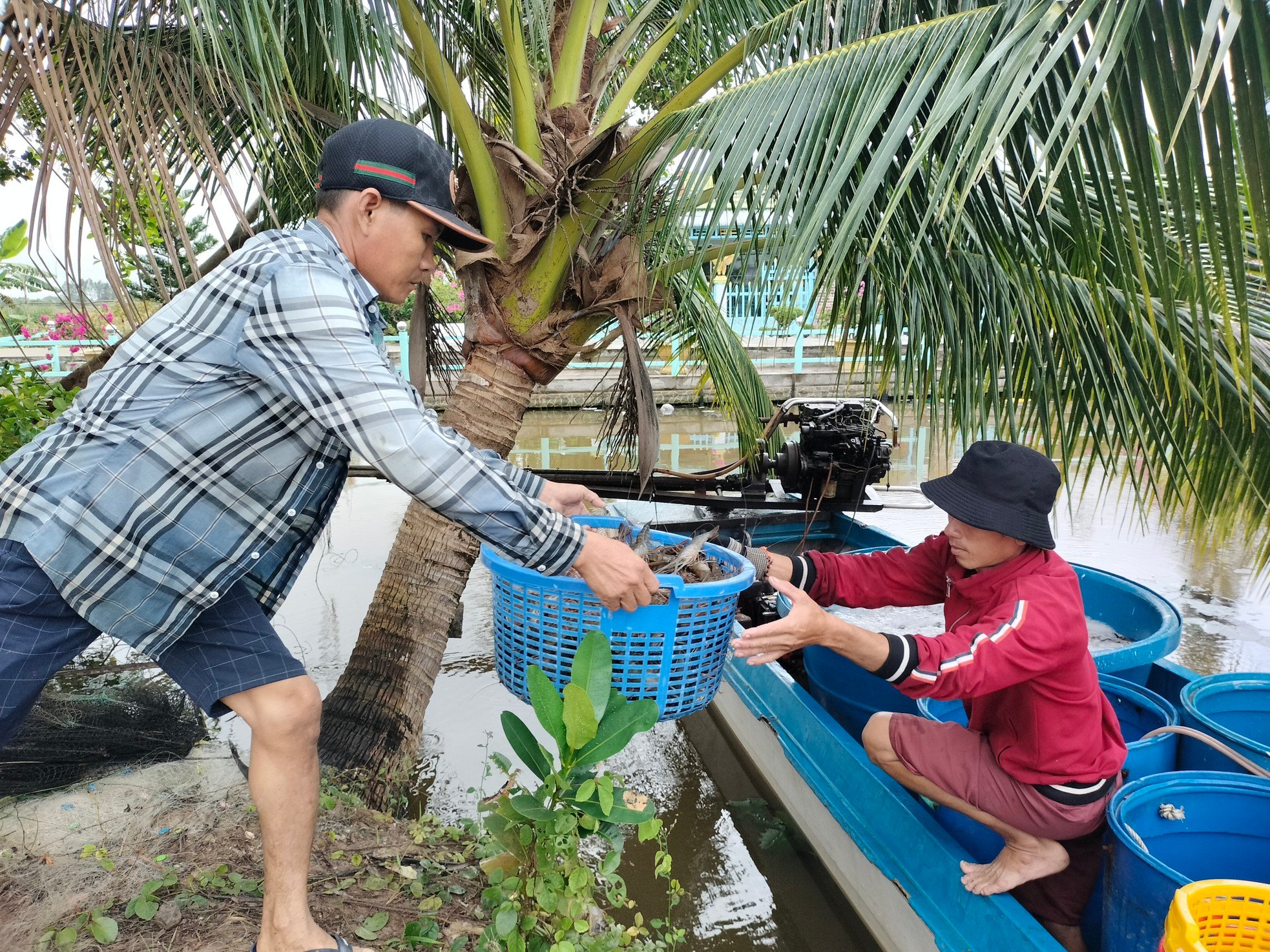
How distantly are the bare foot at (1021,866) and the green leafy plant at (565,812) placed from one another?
2.80 ft

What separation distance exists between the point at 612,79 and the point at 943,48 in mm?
2682

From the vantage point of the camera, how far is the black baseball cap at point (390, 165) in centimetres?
185

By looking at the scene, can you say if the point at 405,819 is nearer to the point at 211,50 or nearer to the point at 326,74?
the point at 211,50

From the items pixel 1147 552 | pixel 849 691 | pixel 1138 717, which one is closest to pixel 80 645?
pixel 849 691

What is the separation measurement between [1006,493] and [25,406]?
13.8ft

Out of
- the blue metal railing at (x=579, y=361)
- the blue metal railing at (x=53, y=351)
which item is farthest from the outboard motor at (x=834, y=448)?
the blue metal railing at (x=53, y=351)

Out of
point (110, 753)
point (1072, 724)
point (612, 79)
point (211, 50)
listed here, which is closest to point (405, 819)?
point (110, 753)

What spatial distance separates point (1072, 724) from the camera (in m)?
2.21

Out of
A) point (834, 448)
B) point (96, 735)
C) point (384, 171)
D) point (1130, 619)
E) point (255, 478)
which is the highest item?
point (384, 171)

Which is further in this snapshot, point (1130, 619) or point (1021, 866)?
point (1130, 619)

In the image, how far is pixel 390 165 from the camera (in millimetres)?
1846

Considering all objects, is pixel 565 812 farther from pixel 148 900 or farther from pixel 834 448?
pixel 834 448

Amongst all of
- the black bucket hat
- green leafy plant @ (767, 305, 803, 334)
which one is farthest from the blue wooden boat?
green leafy plant @ (767, 305, 803, 334)

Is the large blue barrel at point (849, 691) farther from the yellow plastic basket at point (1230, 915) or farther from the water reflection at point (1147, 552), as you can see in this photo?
the yellow plastic basket at point (1230, 915)
